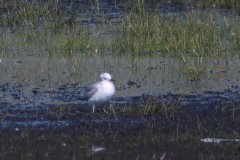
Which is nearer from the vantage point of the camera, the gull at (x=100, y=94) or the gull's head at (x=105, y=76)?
the gull at (x=100, y=94)

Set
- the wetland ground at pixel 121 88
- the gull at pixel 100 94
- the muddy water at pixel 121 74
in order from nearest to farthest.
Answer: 1. the wetland ground at pixel 121 88
2. the gull at pixel 100 94
3. the muddy water at pixel 121 74

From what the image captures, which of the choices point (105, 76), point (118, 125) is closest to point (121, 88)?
point (105, 76)

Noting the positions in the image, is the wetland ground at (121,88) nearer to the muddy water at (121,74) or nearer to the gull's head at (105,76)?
the muddy water at (121,74)

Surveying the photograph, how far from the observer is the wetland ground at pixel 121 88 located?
4.71 meters

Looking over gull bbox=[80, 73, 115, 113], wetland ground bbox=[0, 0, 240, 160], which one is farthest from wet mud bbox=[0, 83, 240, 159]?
gull bbox=[80, 73, 115, 113]

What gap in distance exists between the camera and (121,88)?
301 inches

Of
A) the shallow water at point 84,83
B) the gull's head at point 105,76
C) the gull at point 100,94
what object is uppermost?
the gull's head at point 105,76

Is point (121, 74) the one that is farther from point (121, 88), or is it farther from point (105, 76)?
point (105, 76)

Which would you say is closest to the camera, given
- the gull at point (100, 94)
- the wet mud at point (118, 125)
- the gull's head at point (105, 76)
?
the wet mud at point (118, 125)

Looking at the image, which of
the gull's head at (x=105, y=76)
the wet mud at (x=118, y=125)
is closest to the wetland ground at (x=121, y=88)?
the wet mud at (x=118, y=125)

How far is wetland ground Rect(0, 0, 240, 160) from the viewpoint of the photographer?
4.71 m

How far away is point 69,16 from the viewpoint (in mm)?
14281

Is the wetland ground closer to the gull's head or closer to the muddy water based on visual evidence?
the muddy water

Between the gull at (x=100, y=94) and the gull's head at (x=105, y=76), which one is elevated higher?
the gull's head at (x=105, y=76)
